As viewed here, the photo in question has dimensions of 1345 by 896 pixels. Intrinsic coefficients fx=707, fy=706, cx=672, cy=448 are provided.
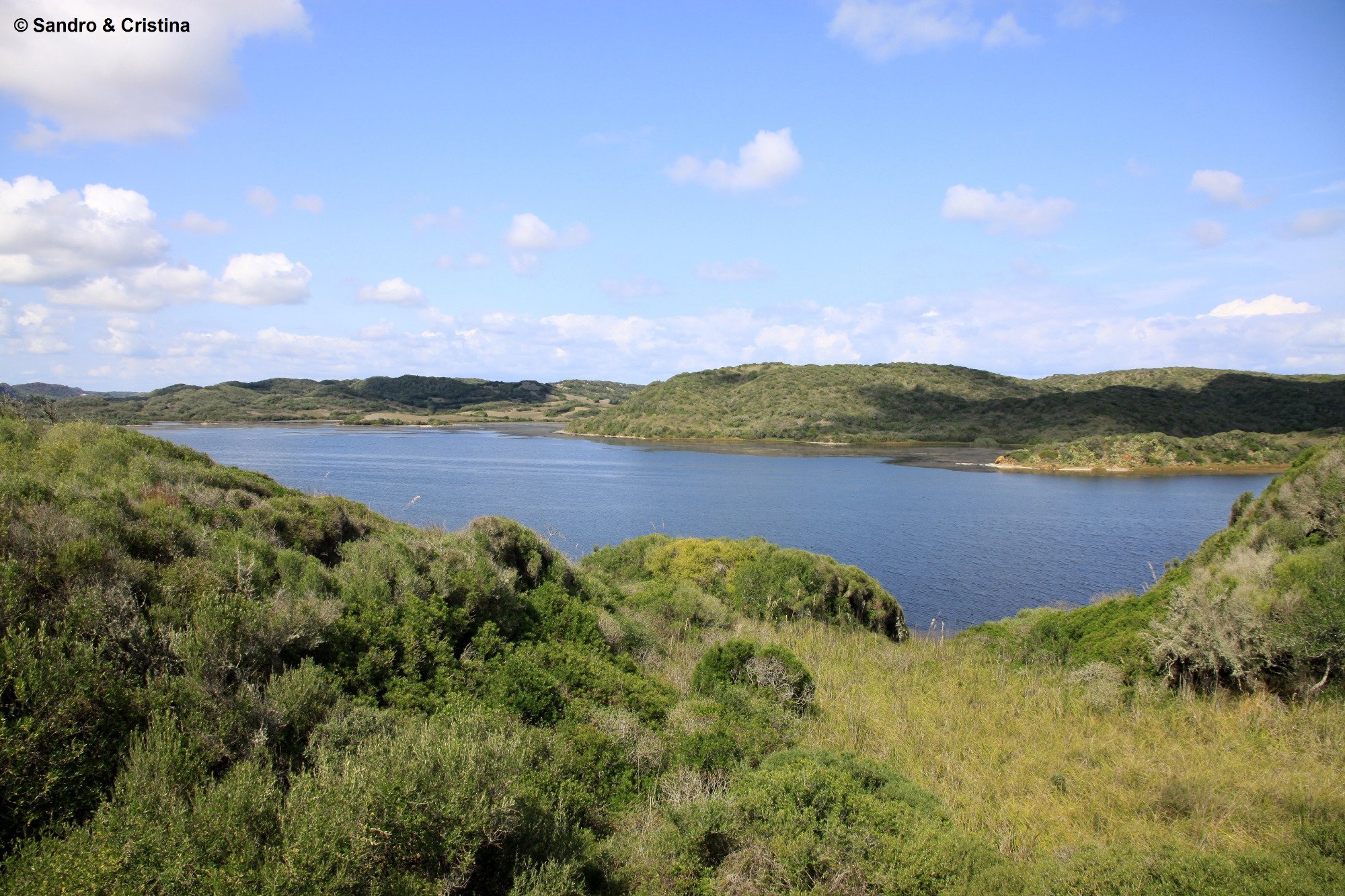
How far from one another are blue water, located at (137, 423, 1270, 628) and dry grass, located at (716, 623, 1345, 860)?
739 cm

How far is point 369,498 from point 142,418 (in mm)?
78732

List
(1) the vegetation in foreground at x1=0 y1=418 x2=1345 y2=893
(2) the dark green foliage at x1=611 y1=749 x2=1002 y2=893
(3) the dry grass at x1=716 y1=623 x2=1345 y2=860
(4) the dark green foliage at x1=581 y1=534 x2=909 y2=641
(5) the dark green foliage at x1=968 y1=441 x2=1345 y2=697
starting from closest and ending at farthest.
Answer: (1) the vegetation in foreground at x1=0 y1=418 x2=1345 y2=893 → (2) the dark green foliage at x1=611 y1=749 x2=1002 y2=893 → (3) the dry grass at x1=716 y1=623 x2=1345 y2=860 → (5) the dark green foliage at x1=968 y1=441 x2=1345 y2=697 → (4) the dark green foliage at x1=581 y1=534 x2=909 y2=641

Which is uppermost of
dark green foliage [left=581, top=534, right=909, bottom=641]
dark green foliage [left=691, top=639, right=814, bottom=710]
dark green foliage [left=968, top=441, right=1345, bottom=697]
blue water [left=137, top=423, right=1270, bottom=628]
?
dark green foliage [left=968, top=441, right=1345, bottom=697]

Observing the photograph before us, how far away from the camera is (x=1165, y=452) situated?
226 ft

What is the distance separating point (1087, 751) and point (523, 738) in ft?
16.4

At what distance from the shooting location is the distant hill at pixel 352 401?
111 metres

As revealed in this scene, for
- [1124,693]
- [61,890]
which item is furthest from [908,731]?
[61,890]

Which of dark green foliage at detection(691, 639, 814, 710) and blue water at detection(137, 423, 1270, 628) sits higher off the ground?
dark green foliage at detection(691, 639, 814, 710)

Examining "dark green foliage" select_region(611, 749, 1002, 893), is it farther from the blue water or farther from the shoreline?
the shoreline

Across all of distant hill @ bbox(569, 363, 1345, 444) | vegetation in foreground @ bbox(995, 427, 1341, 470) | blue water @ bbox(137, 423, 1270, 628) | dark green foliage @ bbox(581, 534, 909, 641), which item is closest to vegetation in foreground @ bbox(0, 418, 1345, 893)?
dark green foliage @ bbox(581, 534, 909, 641)

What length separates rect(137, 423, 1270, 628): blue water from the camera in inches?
959

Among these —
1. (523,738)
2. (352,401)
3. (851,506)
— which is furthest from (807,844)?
(352,401)

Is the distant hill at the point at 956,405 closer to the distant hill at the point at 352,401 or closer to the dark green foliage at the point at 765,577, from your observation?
the distant hill at the point at 352,401

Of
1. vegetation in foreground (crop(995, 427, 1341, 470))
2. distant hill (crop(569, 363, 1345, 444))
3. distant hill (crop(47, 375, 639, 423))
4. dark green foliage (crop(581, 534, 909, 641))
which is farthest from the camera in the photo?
distant hill (crop(47, 375, 639, 423))
